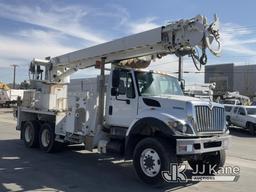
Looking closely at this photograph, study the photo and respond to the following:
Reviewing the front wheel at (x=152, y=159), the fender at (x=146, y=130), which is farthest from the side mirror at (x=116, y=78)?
the front wheel at (x=152, y=159)

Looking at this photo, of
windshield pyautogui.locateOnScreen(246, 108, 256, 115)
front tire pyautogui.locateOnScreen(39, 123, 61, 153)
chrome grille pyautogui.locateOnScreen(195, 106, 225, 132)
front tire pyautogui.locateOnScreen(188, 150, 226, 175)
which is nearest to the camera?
→ chrome grille pyautogui.locateOnScreen(195, 106, 225, 132)

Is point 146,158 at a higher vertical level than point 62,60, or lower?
lower

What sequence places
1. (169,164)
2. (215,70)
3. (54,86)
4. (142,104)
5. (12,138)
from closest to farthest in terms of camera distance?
1. (169,164)
2. (142,104)
3. (54,86)
4. (12,138)
5. (215,70)

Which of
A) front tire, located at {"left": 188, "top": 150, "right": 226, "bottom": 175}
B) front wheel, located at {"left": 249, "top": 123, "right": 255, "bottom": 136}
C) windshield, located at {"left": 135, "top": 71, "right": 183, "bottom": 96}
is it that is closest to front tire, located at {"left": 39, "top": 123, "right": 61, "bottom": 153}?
windshield, located at {"left": 135, "top": 71, "right": 183, "bottom": 96}

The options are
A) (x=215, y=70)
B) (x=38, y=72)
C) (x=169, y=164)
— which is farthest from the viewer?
(x=215, y=70)

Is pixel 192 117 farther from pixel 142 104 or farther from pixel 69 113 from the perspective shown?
pixel 69 113

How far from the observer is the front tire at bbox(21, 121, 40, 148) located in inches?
560

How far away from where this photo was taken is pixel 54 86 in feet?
44.8

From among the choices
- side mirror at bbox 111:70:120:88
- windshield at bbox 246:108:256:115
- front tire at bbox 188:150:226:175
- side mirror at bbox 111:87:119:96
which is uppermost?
side mirror at bbox 111:70:120:88

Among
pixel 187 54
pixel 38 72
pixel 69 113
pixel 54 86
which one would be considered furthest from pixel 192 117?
pixel 38 72

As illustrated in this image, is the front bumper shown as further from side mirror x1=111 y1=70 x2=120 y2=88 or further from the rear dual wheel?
the rear dual wheel

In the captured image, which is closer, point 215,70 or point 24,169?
point 24,169

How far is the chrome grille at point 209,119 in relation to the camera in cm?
919

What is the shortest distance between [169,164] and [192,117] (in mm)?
1161
